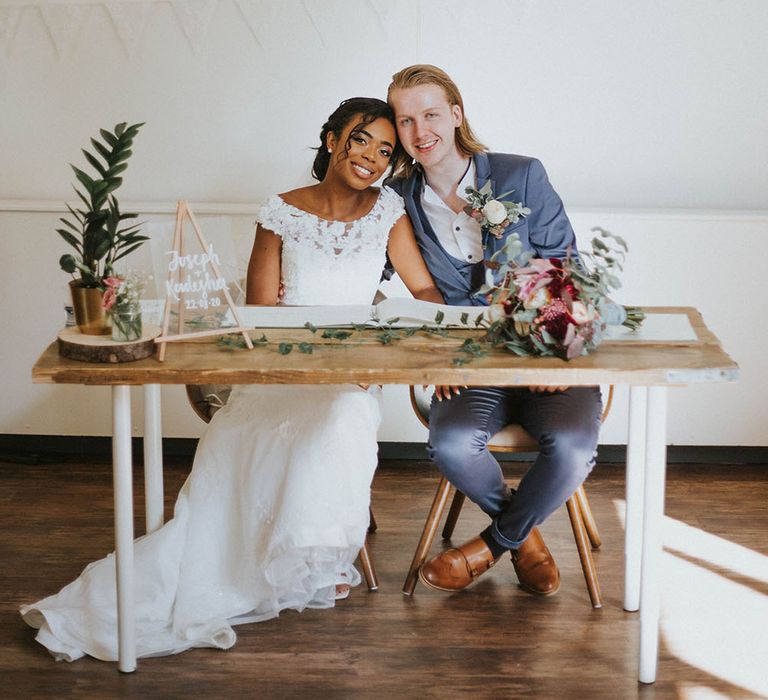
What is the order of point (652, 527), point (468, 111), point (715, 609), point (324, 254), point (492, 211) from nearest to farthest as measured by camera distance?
point (652, 527) < point (715, 609) < point (492, 211) < point (324, 254) < point (468, 111)

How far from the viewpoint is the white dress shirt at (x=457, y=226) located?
10.7 ft

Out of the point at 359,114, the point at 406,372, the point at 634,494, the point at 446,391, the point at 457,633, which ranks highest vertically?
the point at 359,114

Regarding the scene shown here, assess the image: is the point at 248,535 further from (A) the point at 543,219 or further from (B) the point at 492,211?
(A) the point at 543,219

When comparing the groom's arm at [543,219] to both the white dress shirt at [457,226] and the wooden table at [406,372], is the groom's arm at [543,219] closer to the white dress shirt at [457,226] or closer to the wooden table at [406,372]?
the white dress shirt at [457,226]

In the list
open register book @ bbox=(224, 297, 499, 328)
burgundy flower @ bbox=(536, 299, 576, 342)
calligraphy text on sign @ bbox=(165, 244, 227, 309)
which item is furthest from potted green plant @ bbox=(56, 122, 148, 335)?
burgundy flower @ bbox=(536, 299, 576, 342)

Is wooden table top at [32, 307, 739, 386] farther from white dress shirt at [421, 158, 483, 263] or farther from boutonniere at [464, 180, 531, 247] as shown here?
white dress shirt at [421, 158, 483, 263]

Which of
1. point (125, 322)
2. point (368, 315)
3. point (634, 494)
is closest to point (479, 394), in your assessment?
point (368, 315)

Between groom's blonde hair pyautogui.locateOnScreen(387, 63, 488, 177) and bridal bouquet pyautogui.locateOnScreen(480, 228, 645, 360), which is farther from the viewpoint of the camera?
groom's blonde hair pyautogui.locateOnScreen(387, 63, 488, 177)

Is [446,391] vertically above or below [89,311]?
below

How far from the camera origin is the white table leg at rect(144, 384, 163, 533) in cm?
285

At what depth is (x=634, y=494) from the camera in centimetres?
283

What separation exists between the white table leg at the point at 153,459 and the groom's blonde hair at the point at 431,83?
104cm

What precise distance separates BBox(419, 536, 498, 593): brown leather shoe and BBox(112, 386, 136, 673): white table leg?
31.7 inches

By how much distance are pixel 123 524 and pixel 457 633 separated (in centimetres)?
90
